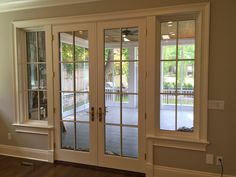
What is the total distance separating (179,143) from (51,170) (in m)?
2.07

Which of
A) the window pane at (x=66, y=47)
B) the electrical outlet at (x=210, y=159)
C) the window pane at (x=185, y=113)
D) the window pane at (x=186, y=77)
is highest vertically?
the window pane at (x=66, y=47)

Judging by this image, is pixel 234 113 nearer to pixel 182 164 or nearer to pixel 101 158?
pixel 182 164

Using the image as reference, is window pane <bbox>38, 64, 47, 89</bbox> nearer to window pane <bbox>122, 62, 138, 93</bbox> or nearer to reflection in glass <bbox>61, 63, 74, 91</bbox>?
reflection in glass <bbox>61, 63, 74, 91</bbox>

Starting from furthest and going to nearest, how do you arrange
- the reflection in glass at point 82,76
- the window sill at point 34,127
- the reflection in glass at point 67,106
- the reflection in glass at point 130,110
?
the window sill at point 34,127 → the reflection in glass at point 67,106 → the reflection in glass at point 82,76 → the reflection in glass at point 130,110

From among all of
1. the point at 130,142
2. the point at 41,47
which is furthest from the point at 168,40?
the point at 41,47

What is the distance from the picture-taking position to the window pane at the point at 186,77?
2.88 metres

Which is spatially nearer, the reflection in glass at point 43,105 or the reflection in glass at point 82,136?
the reflection in glass at point 82,136

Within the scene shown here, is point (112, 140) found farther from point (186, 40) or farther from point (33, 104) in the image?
point (186, 40)

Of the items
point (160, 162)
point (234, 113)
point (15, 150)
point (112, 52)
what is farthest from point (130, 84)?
point (15, 150)

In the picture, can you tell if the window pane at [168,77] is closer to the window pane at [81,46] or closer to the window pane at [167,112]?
the window pane at [167,112]

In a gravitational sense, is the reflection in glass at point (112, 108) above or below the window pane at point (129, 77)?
below

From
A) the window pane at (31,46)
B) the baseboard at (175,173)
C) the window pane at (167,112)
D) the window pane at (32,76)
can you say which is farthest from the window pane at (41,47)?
the baseboard at (175,173)

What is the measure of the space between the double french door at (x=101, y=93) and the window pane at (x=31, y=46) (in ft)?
1.83

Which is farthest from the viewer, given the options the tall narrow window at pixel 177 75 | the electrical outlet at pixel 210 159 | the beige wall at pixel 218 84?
the tall narrow window at pixel 177 75
